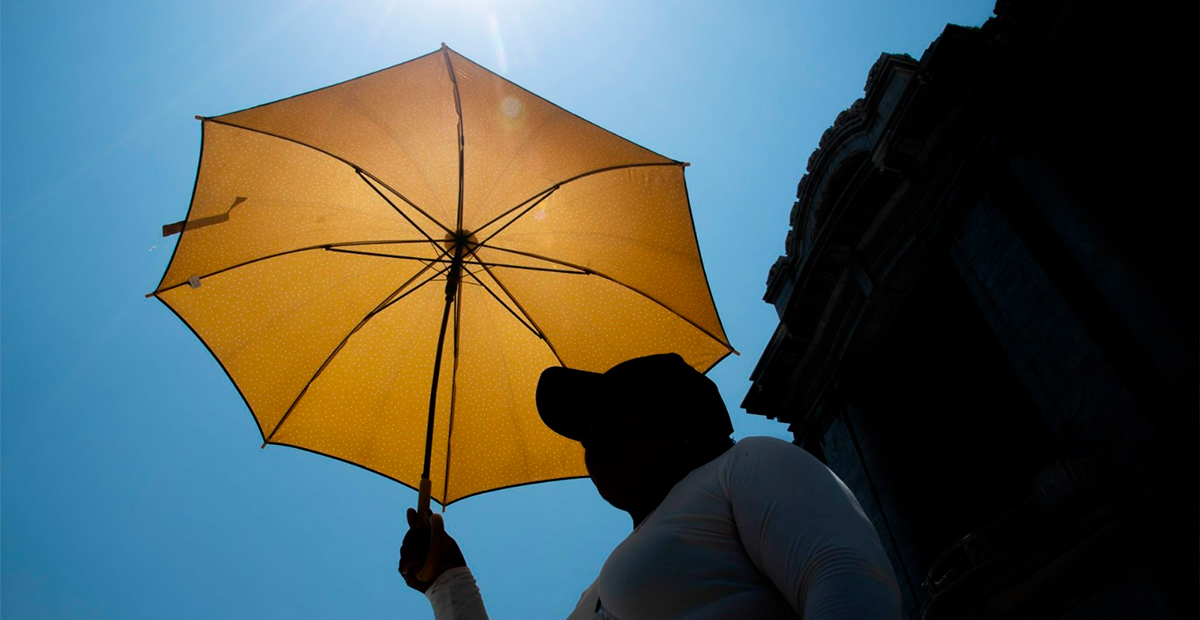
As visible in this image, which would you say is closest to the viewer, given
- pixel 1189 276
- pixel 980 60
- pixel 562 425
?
pixel 562 425

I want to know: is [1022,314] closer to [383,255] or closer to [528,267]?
[528,267]

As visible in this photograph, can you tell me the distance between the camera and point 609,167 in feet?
15.2

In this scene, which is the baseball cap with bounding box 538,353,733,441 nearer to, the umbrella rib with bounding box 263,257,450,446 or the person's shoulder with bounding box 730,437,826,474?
the person's shoulder with bounding box 730,437,826,474

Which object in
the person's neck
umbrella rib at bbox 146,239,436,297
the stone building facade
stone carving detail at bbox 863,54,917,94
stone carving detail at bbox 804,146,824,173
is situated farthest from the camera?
stone carving detail at bbox 804,146,824,173

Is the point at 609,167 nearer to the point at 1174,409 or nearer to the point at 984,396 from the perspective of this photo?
the point at 1174,409

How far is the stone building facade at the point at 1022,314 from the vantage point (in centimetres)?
888

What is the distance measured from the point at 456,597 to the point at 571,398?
3.04 ft

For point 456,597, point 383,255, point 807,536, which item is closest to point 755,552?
point 807,536

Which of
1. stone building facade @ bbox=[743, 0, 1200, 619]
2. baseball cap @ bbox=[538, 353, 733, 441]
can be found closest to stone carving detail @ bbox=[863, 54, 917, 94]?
stone building facade @ bbox=[743, 0, 1200, 619]

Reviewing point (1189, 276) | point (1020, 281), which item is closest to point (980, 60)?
point (1020, 281)

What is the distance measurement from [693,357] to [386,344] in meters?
2.02

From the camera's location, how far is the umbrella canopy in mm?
4359

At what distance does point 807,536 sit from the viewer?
1.60 metres

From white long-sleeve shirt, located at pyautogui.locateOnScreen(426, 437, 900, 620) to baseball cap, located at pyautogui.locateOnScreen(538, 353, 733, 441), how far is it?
0.30 meters
